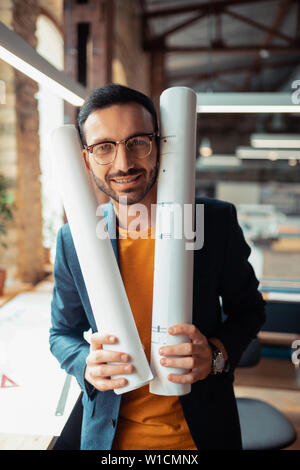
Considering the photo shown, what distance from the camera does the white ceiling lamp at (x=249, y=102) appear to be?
1.37m

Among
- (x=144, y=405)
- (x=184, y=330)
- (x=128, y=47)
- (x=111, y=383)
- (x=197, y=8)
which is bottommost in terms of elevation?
(x=144, y=405)

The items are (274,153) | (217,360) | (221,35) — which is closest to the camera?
(217,360)

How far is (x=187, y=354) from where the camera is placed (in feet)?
2.64

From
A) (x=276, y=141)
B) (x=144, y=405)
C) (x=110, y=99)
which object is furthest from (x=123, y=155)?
(x=276, y=141)

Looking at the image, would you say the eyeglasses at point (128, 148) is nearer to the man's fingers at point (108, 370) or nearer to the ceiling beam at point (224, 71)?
the man's fingers at point (108, 370)

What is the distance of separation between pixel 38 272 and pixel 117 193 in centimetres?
232

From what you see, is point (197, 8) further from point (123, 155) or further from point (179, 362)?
point (179, 362)

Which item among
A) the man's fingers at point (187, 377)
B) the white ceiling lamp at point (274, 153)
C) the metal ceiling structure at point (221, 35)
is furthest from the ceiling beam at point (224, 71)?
the man's fingers at point (187, 377)

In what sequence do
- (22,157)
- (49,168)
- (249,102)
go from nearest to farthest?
(249,102)
(22,157)
(49,168)

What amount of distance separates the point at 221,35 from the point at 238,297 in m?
6.36

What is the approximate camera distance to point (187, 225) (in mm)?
810

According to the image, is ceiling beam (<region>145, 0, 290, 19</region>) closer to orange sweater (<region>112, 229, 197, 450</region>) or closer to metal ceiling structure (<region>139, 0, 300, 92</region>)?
metal ceiling structure (<region>139, 0, 300, 92</region>)

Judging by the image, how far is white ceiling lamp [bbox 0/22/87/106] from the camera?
0.94 metres

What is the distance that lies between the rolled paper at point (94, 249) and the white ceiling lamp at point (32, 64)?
0.32 metres
